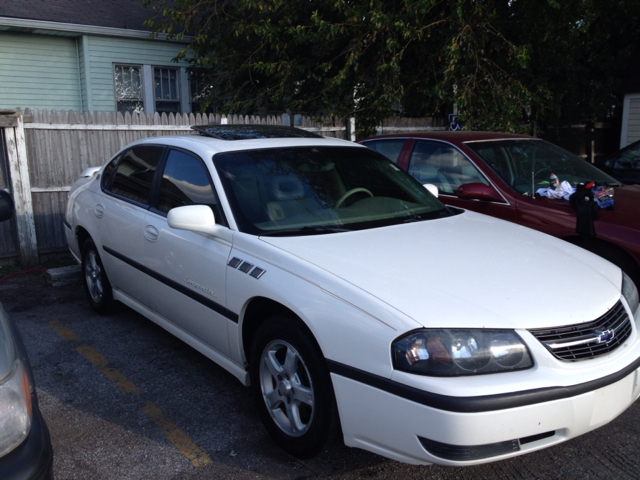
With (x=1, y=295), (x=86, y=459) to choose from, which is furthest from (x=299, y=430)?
(x=1, y=295)

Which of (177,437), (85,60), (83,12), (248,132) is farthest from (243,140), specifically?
(83,12)

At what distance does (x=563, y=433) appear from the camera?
100 inches

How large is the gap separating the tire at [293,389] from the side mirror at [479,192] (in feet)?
9.18

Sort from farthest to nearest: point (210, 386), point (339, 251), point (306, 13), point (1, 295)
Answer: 1. point (306, 13)
2. point (1, 295)
3. point (210, 386)
4. point (339, 251)

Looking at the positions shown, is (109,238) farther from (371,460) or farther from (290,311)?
(371,460)

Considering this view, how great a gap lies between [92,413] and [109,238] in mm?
1671

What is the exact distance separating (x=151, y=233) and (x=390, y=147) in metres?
3.20

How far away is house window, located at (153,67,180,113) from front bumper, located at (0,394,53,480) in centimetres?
1305

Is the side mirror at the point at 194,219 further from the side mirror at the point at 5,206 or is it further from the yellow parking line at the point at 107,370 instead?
the yellow parking line at the point at 107,370

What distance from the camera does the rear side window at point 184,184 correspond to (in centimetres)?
382

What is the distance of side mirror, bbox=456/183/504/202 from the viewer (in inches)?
206

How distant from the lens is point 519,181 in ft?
18.1

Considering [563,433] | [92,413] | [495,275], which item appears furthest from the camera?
[92,413]

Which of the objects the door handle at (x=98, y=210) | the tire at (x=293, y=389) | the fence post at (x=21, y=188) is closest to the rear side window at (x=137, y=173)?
the door handle at (x=98, y=210)
